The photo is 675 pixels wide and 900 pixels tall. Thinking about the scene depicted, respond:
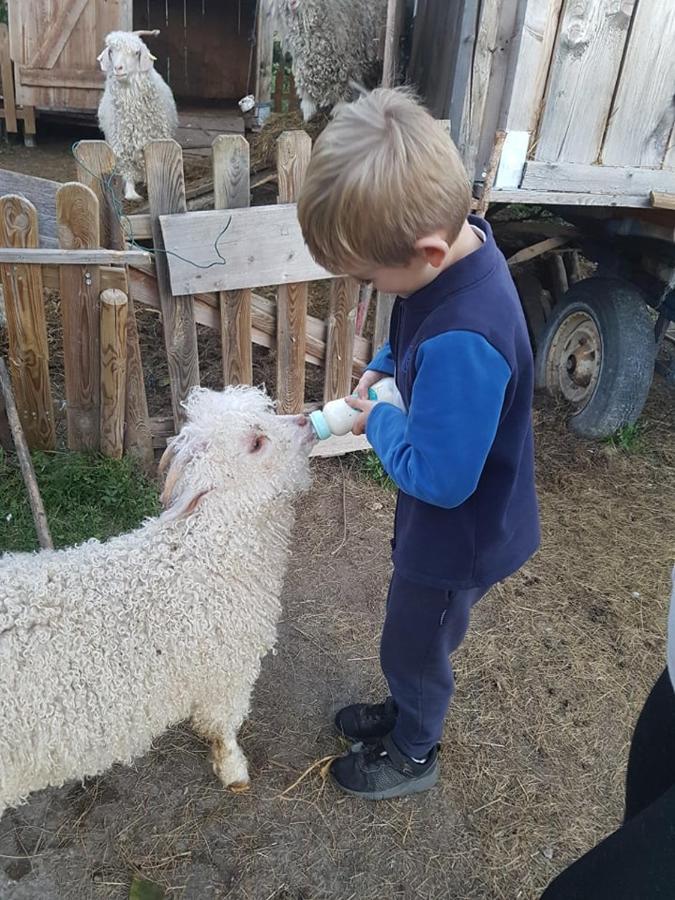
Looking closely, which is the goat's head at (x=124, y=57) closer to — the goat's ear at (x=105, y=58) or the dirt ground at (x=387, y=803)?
the goat's ear at (x=105, y=58)

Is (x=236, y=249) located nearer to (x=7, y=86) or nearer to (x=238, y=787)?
(x=238, y=787)

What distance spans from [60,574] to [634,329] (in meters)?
3.77

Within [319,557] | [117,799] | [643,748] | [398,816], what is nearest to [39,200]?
[319,557]

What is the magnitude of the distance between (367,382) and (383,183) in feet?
2.45

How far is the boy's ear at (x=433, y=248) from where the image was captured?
1.33 meters

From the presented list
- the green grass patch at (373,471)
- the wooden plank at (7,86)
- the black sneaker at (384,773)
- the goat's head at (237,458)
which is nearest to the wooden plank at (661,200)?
the green grass patch at (373,471)

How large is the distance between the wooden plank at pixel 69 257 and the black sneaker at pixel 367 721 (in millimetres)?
2202

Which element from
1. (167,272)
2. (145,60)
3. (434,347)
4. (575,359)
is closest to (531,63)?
(167,272)

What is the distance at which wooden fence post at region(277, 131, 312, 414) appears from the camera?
3.34m

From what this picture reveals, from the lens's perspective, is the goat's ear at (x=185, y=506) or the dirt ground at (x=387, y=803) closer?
the goat's ear at (x=185, y=506)

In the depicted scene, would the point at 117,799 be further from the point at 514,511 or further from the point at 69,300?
the point at 69,300

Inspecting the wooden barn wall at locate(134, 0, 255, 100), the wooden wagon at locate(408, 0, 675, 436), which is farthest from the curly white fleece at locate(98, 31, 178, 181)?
the wooden barn wall at locate(134, 0, 255, 100)

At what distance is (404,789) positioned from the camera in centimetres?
238

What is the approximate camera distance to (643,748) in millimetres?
1581
